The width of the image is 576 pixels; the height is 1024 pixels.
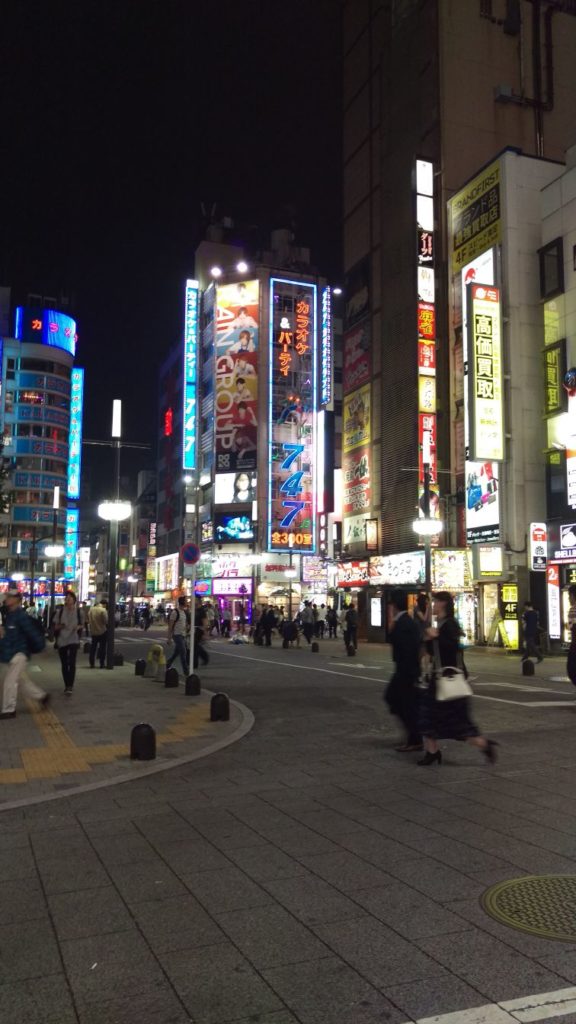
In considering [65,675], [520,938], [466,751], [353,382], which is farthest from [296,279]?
[520,938]

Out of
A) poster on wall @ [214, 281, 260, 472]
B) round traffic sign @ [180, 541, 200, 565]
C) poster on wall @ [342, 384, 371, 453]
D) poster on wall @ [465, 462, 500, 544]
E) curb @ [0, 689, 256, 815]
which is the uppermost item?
poster on wall @ [214, 281, 260, 472]

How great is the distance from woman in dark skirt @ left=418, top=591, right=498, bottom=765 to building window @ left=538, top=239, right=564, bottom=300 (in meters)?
22.2

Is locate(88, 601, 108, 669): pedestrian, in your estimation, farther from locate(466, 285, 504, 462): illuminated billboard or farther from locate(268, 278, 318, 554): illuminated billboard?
locate(268, 278, 318, 554): illuminated billboard

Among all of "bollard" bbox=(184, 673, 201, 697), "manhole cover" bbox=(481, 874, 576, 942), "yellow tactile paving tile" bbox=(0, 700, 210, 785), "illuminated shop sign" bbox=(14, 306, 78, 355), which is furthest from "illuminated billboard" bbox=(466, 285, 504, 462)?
"illuminated shop sign" bbox=(14, 306, 78, 355)

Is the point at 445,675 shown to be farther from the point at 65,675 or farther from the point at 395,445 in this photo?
the point at 395,445

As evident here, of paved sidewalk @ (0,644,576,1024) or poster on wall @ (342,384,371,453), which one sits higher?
poster on wall @ (342,384,371,453)

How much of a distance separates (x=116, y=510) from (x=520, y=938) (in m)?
18.4

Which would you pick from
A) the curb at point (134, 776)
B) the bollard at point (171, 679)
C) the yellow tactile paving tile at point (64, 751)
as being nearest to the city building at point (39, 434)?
the bollard at point (171, 679)

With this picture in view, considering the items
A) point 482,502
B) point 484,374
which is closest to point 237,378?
point 484,374

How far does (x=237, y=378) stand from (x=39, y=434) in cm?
4897

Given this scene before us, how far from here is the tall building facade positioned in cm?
3406

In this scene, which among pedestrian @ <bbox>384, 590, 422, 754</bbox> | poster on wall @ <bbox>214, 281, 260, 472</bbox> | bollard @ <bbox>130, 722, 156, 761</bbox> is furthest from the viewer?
poster on wall @ <bbox>214, 281, 260, 472</bbox>

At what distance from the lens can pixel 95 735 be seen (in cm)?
1006

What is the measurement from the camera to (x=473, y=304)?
28.4 meters
